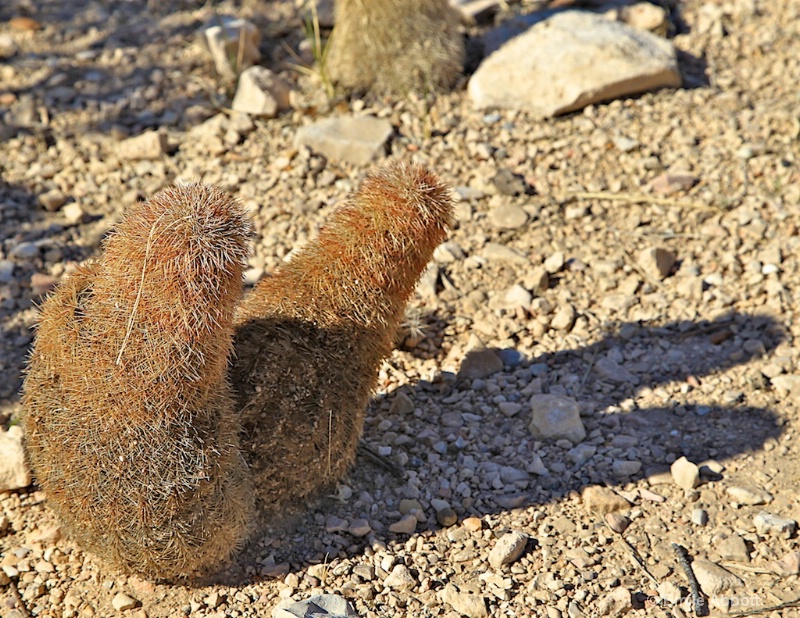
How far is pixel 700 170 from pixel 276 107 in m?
2.68

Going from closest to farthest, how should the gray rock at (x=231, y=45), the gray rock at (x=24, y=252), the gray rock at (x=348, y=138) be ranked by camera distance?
1. the gray rock at (x=24, y=252)
2. the gray rock at (x=348, y=138)
3. the gray rock at (x=231, y=45)

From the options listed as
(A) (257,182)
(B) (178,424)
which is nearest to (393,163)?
(B) (178,424)

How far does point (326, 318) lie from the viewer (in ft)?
11.2

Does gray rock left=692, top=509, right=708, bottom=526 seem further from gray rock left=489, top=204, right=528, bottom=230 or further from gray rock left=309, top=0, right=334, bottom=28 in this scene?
gray rock left=309, top=0, right=334, bottom=28

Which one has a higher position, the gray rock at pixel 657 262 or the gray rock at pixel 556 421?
the gray rock at pixel 657 262

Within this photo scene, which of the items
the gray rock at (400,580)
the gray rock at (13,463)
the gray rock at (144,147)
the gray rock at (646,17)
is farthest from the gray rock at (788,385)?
the gray rock at (144,147)

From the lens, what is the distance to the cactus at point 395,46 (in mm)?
5977

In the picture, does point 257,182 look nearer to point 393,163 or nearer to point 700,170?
point 393,163

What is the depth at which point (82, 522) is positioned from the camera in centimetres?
316

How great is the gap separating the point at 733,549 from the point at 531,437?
39.2 inches

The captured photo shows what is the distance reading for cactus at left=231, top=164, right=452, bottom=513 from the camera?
11.0 ft

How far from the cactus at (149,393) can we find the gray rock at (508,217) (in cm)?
248

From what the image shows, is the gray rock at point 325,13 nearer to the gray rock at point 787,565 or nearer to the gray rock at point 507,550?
the gray rock at point 507,550

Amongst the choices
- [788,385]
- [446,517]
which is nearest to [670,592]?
[446,517]
